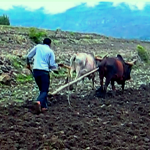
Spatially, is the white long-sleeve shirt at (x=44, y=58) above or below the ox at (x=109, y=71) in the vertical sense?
above

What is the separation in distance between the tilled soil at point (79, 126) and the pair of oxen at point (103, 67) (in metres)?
0.89

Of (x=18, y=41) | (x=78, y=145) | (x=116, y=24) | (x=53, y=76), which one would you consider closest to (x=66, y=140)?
(x=78, y=145)

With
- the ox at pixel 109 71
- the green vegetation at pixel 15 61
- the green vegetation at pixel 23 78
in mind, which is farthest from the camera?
the green vegetation at pixel 15 61

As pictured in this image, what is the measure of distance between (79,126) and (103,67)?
189 inches

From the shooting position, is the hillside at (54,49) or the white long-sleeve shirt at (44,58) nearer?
the white long-sleeve shirt at (44,58)

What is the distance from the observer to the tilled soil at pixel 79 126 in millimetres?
9453

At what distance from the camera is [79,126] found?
1092cm

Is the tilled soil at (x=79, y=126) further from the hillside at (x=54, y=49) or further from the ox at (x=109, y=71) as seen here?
the hillside at (x=54, y=49)

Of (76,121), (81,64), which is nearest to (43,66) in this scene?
(76,121)

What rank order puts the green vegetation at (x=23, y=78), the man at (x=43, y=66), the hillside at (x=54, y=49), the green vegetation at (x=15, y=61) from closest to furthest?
the man at (x=43, y=66)
the green vegetation at (x=23, y=78)
the green vegetation at (x=15, y=61)
the hillside at (x=54, y=49)

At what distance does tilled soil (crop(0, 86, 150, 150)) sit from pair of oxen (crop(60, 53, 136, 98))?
2.92 feet

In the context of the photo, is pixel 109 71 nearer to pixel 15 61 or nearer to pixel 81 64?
pixel 81 64

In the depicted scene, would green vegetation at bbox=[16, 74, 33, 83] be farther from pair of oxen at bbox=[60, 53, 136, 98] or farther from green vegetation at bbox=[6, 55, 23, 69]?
pair of oxen at bbox=[60, 53, 136, 98]

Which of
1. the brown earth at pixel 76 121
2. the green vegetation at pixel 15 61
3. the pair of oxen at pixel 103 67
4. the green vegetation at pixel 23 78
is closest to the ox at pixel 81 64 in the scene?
the pair of oxen at pixel 103 67
